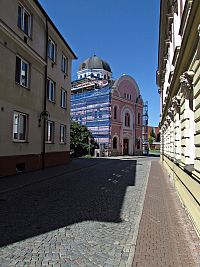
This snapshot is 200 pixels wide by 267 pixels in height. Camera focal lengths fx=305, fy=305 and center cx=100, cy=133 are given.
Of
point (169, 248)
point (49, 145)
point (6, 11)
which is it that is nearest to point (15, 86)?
point (6, 11)

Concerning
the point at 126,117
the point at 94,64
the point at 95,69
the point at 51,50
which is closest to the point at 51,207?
the point at 51,50

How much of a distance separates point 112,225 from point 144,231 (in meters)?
0.72

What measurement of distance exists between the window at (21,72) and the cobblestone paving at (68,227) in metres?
6.91

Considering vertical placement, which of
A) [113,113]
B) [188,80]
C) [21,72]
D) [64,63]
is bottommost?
[188,80]

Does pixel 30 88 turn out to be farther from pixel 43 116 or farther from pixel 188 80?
pixel 188 80

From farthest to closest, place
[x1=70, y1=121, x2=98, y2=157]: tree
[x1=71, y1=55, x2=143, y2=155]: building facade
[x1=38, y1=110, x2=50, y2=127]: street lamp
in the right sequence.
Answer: [x1=71, y1=55, x2=143, y2=155]: building facade, [x1=70, y1=121, x2=98, y2=157]: tree, [x1=38, y1=110, x2=50, y2=127]: street lamp

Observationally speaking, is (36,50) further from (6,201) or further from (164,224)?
(164,224)

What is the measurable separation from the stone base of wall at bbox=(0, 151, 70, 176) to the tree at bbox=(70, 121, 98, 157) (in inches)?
726

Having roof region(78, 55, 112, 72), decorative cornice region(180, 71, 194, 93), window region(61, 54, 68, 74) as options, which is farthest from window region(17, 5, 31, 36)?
roof region(78, 55, 112, 72)

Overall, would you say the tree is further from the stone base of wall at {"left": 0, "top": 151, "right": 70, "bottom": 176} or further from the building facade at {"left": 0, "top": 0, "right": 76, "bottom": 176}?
the stone base of wall at {"left": 0, "top": 151, "right": 70, "bottom": 176}

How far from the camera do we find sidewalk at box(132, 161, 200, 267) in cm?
435

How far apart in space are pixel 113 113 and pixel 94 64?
22.8m

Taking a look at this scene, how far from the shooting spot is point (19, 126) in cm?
1552

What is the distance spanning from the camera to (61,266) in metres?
4.09
